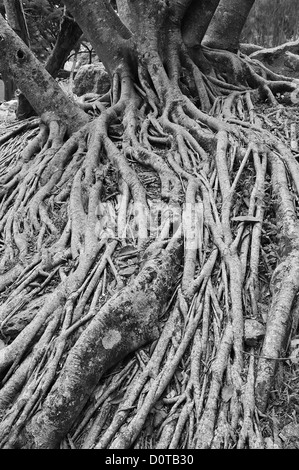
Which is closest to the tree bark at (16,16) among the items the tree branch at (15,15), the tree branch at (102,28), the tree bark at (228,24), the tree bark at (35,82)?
the tree branch at (15,15)

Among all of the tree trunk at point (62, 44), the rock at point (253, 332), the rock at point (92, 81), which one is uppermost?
the tree trunk at point (62, 44)

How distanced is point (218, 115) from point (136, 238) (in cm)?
211

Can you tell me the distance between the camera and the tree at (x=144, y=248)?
8.28ft

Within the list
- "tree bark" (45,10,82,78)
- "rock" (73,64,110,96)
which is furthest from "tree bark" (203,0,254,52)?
"tree bark" (45,10,82,78)

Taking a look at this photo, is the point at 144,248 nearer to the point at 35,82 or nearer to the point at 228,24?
the point at 35,82

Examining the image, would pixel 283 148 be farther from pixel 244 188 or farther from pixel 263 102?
pixel 263 102

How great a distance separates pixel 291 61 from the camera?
7.11 metres

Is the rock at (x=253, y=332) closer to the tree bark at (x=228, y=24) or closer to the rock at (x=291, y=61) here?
the tree bark at (x=228, y=24)

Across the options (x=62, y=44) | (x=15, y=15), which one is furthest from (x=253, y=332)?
(x=15, y=15)

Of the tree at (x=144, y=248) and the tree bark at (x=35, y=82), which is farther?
the tree bark at (x=35, y=82)

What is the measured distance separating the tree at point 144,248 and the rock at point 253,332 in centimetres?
2

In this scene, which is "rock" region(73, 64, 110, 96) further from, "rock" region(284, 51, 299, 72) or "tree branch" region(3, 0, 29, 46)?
"rock" region(284, 51, 299, 72)

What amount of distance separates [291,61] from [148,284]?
542 centimetres

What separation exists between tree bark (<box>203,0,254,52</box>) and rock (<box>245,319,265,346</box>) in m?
4.50
